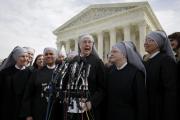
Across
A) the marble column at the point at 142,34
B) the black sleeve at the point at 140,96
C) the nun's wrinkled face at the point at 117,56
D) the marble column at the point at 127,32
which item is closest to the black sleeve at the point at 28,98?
the nun's wrinkled face at the point at 117,56

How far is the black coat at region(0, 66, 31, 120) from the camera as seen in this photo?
6031mm

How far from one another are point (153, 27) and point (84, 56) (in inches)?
1676

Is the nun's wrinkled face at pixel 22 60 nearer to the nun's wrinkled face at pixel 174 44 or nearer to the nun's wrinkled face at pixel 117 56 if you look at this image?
the nun's wrinkled face at pixel 117 56

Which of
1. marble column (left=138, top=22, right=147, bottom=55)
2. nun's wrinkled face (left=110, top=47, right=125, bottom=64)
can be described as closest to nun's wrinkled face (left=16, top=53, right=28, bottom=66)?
nun's wrinkled face (left=110, top=47, right=125, bottom=64)

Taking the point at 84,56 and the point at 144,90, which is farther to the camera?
the point at 84,56

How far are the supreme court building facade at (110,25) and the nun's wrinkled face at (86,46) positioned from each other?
1303 inches

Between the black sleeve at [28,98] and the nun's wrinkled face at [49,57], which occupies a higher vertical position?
the nun's wrinkled face at [49,57]

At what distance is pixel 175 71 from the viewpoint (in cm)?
476

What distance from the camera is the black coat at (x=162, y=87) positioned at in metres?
4.50

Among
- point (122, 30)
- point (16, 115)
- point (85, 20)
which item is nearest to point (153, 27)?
point (122, 30)

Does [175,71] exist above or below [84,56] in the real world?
below

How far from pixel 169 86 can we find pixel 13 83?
3382 millimetres

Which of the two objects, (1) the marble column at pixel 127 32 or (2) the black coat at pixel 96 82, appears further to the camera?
(1) the marble column at pixel 127 32

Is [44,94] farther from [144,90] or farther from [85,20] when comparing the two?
[85,20]
